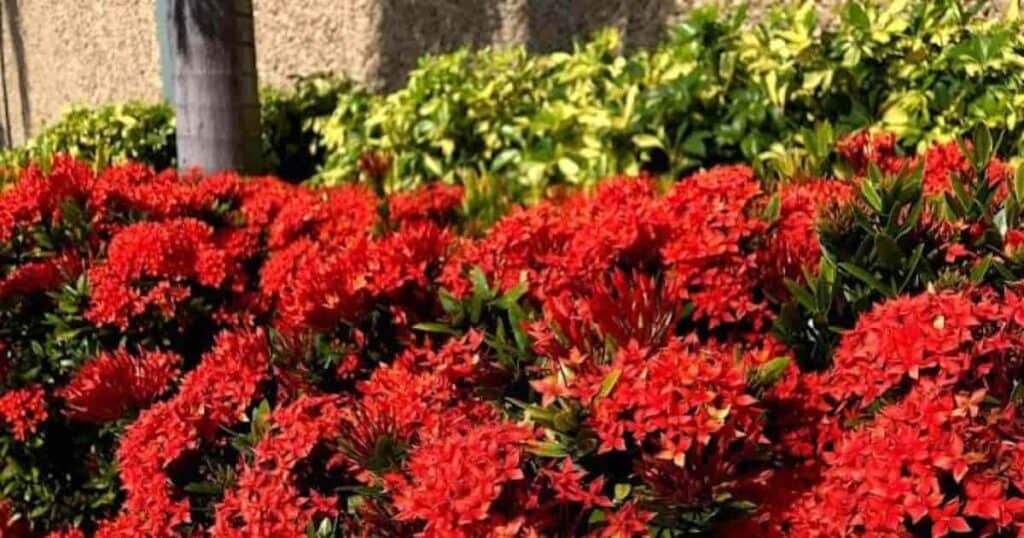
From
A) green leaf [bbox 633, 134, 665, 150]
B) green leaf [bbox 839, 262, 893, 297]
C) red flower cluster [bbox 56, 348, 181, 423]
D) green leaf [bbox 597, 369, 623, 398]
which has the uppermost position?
green leaf [bbox 839, 262, 893, 297]

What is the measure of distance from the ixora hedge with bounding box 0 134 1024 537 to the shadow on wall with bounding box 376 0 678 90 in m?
3.06

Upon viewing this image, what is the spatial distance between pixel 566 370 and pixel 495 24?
5064 mm

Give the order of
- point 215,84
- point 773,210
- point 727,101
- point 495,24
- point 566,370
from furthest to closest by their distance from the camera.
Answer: point 495,24 → point 215,84 → point 727,101 → point 773,210 → point 566,370

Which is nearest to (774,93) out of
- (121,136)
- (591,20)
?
(591,20)

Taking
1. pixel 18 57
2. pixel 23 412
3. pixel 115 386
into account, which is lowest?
pixel 18 57

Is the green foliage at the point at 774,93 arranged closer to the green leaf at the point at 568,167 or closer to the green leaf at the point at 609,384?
the green leaf at the point at 568,167

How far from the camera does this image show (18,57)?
1434cm

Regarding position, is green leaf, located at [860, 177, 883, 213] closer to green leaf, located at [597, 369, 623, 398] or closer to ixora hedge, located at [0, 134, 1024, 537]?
ixora hedge, located at [0, 134, 1024, 537]

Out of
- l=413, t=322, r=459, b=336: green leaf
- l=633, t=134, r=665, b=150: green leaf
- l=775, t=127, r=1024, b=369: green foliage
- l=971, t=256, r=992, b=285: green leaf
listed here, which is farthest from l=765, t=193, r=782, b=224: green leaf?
l=633, t=134, r=665, b=150: green leaf

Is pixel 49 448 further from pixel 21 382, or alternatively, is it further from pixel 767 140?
pixel 767 140

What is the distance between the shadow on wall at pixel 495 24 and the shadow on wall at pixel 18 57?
27.2ft

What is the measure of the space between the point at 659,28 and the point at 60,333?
362 centimetres

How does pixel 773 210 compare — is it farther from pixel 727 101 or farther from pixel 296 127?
pixel 296 127

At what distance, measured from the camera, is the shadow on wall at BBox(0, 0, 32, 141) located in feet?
46.4
